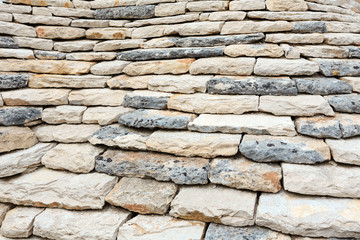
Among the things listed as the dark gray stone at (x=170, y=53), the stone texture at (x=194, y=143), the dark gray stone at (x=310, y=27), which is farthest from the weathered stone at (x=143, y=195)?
the dark gray stone at (x=310, y=27)

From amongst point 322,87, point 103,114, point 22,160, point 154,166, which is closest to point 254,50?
point 322,87

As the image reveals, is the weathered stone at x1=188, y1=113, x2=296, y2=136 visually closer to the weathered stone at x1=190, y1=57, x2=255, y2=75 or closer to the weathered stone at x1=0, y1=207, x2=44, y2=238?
the weathered stone at x1=190, y1=57, x2=255, y2=75

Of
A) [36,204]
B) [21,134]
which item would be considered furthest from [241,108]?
[21,134]

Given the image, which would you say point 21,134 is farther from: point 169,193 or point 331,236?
point 331,236

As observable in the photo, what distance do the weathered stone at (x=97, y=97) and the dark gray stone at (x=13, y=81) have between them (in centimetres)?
48

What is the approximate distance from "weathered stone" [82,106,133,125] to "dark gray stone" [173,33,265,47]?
33.0 inches

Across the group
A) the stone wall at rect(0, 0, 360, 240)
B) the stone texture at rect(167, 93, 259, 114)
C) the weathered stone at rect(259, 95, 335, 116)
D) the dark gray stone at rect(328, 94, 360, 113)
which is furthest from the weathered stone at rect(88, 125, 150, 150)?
the dark gray stone at rect(328, 94, 360, 113)

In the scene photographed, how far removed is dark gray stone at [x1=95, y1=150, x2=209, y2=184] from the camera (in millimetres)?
1606

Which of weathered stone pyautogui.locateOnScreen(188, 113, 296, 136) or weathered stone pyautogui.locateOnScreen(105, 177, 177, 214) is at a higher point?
weathered stone pyautogui.locateOnScreen(188, 113, 296, 136)

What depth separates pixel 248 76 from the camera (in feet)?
6.51

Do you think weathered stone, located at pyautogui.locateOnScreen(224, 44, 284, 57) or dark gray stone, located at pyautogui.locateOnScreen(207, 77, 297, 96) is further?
weathered stone, located at pyautogui.locateOnScreen(224, 44, 284, 57)

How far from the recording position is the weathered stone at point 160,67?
84.4 inches

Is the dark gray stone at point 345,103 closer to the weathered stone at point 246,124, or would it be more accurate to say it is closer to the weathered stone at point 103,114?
the weathered stone at point 246,124

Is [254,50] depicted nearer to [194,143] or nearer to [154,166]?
[194,143]
